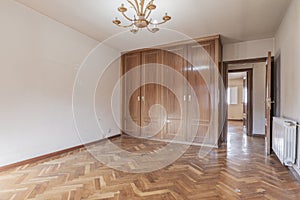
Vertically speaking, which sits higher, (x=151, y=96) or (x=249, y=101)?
(x=151, y=96)

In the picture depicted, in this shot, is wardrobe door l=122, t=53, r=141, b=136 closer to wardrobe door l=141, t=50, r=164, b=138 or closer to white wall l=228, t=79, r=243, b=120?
wardrobe door l=141, t=50, r=164, b=138

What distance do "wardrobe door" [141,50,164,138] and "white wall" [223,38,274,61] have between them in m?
1.72

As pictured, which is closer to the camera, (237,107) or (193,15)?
(193,15)

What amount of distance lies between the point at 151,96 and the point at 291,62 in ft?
10.0

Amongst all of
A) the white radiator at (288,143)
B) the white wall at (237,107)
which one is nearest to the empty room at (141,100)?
the white radiator at (288,143)

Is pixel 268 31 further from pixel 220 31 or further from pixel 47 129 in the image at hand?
pixel 47 129

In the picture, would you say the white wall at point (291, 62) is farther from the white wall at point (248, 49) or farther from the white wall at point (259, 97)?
the white wall at point (259, 97)

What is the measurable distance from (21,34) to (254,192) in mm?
3819

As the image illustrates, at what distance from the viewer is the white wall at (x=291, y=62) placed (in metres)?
2.44

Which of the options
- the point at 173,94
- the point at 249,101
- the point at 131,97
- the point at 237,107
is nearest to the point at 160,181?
the point at 173,94

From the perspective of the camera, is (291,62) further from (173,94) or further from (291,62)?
(173,94)

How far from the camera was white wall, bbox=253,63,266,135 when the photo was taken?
215 inches

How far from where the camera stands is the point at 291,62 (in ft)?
8.93

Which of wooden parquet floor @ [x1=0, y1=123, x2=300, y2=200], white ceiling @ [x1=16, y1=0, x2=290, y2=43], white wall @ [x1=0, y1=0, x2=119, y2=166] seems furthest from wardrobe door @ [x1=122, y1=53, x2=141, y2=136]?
wooden parquet floor @ [x1=0, y1=123, x2=300, y2=200]
